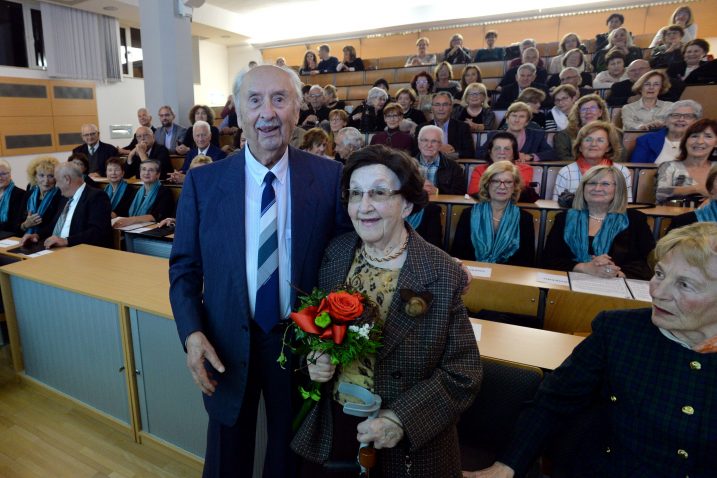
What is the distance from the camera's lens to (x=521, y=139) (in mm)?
A: 4730

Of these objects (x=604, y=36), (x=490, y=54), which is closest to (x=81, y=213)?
(x=490, y=54)

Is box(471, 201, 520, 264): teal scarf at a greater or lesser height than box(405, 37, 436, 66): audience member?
lesser

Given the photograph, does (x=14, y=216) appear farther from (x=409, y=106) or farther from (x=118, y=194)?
(x=409, y=106)

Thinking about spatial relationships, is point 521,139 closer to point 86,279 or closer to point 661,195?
point 661,195

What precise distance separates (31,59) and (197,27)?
152 inches

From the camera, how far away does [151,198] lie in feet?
15.3

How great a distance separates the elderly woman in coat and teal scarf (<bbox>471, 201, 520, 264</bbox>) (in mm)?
1895

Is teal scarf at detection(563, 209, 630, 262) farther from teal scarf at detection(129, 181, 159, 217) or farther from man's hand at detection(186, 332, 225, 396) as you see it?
teal scarf at detection(129, 181, 159, 217)

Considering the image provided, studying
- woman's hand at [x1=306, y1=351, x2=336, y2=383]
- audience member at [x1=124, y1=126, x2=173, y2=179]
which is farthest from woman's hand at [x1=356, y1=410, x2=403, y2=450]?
audience member at [x1=124, y1=126, x2=173, y2=179]

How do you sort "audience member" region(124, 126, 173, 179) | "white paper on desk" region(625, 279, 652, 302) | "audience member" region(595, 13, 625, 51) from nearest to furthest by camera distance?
"white paper on desk" region(625, 279, 652, 302), "audience member" region(124, 126, 173, 179), "audience member" region(595, 13, 625, 51)

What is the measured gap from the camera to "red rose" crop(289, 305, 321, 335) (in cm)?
103

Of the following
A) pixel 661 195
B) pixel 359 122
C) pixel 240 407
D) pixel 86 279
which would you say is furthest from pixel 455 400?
pixel 359 122

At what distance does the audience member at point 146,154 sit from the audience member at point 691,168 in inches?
227

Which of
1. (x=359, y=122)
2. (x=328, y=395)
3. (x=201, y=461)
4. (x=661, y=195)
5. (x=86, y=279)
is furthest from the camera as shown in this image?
(x=359, y=122)
